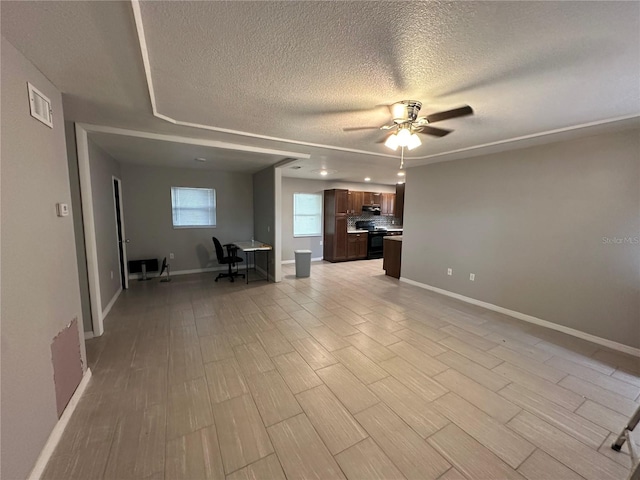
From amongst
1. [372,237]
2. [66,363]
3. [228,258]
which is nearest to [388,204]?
[372,237]

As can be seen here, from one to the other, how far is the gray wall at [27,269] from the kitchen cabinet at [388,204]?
753cm

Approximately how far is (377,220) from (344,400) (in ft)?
23.6

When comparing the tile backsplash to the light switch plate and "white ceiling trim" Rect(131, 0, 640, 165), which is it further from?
the light switch plate

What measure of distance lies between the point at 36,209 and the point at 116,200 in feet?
12.4

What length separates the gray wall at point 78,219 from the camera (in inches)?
107

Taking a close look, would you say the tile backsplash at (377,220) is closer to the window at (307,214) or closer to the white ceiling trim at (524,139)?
the window at (307,214)

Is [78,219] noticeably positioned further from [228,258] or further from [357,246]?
[357,246]

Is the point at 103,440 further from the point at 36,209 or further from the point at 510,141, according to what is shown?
the point at 510,141

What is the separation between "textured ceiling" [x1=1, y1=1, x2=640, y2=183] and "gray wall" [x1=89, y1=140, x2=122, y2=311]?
1.19 m

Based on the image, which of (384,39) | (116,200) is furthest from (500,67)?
(116,200)

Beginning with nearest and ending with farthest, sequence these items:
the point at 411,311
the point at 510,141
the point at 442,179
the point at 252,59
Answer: the point at 252,59 < the point at 510,141 < the point at 411,311 < the point at 442,179

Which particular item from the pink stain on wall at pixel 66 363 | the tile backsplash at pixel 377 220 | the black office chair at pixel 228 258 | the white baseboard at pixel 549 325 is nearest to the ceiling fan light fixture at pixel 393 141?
the pink stain on wall at pixel 66 363

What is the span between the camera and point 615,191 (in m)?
2.85

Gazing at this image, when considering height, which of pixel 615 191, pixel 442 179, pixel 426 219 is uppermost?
pixel 442 179
